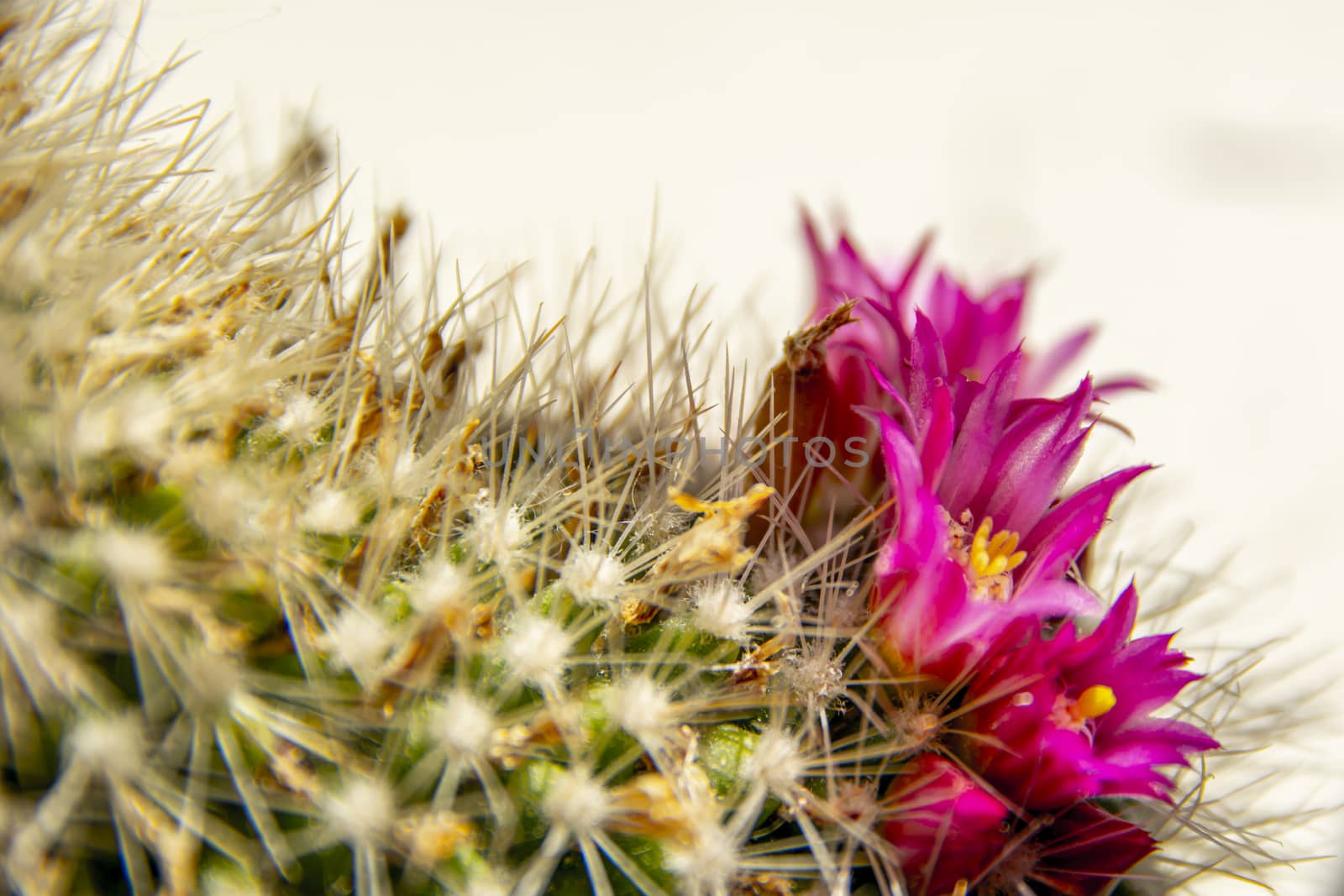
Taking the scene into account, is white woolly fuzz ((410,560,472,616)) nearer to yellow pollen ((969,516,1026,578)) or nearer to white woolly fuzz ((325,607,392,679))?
white woolly fuzz ((325,607,392,679))

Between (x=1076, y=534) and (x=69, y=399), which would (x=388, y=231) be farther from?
(x=1076, y=534)

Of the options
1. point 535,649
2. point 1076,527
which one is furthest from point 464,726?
point 1076,527

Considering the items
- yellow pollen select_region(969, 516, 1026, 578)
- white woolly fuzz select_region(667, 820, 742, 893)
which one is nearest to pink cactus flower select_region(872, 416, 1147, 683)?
yellow pollen select_region(969, 516, 1026, 578)

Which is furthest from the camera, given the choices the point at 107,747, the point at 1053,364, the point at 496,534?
the point at 1053,364

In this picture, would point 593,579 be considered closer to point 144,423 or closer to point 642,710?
point 642,710

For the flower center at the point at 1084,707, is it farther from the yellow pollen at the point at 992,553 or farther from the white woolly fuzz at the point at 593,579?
the white woolly fuzz at the point at 593,579

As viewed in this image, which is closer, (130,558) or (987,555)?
(130,558)

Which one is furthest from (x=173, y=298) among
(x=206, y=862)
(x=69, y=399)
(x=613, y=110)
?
(x=613, y=110)

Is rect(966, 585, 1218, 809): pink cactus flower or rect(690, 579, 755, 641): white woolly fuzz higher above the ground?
rect(690, 579, 755, 641): white woolly fuzz
